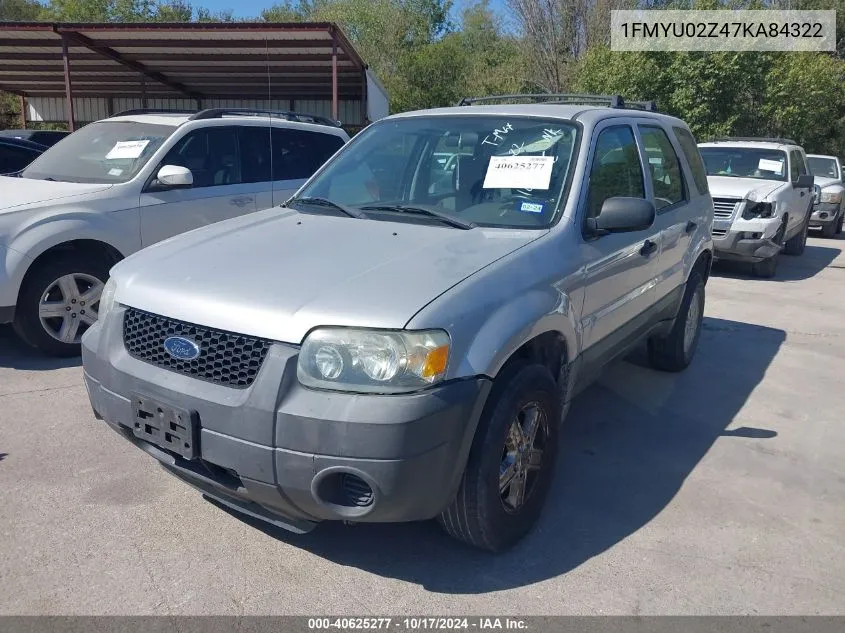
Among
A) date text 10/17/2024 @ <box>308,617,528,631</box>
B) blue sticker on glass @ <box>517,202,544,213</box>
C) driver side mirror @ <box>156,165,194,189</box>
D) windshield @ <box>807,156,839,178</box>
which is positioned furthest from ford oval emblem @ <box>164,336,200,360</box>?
windshield @ <box>807,156,839,178</box>

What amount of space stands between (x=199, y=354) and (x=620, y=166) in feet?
8.66

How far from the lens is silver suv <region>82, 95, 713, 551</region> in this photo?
2.55 m

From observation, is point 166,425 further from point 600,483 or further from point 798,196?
point 798,196

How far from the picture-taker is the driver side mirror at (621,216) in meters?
3.52

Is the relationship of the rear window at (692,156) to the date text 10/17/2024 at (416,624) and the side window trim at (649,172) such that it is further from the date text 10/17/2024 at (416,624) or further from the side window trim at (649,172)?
the date text 10/17/2024 at (416,624)

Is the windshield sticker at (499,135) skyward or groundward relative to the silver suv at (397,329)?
skyward

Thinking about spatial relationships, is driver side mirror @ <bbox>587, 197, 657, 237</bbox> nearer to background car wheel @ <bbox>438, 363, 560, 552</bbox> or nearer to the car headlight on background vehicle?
background car wheel @ <bbox>438, 363, 560, 552</bbox>

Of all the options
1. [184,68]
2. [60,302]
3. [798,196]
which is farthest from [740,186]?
[184,68]

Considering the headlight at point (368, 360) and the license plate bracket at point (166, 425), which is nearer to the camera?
the headlight at point (368, 360)

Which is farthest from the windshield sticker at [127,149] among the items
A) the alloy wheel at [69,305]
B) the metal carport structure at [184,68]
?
the metal carport structure at [184,68]

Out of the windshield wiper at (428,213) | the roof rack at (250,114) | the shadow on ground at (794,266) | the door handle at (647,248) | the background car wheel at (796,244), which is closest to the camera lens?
the windshield wiper at (428,213)

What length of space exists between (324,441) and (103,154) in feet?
15.5

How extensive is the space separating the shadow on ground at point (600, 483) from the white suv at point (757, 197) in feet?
13.3

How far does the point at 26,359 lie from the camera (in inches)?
218
